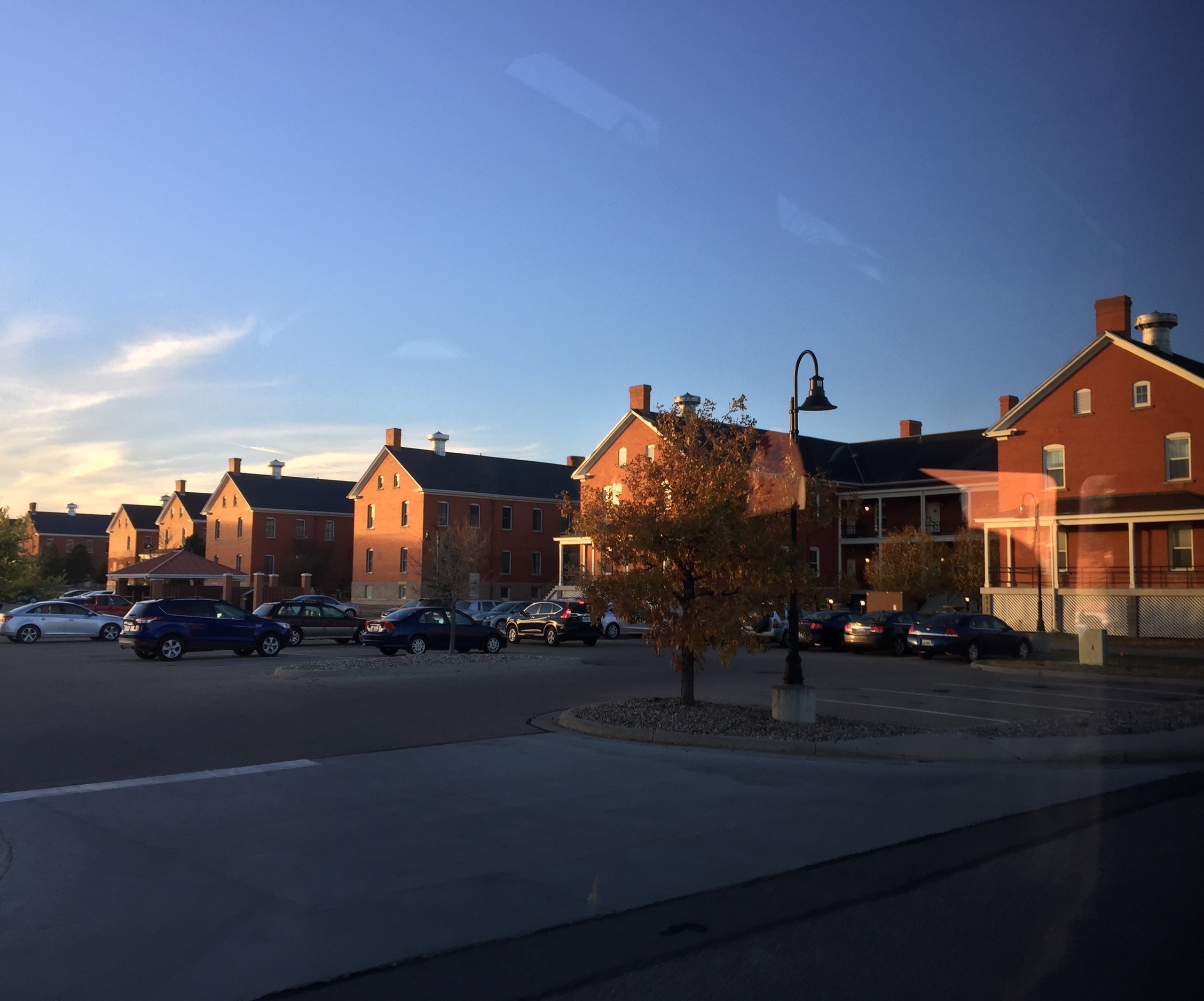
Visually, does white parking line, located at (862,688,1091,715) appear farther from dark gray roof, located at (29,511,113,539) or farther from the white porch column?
dark gray roof, located at (29,511,113,539)

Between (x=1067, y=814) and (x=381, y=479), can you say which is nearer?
(x=1067, y=814)

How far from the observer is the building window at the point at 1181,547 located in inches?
1395

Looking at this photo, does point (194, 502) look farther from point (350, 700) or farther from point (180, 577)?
point (350, 700)

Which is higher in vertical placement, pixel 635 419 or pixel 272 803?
pixel 635 419

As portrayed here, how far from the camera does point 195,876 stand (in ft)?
22.6

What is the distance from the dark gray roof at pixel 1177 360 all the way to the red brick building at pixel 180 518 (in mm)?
69846

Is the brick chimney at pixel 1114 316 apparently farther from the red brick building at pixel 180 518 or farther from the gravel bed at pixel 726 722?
the red brick building at pixel 180 518

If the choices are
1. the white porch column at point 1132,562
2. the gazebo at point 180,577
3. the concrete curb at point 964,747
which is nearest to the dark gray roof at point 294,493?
the gazebo at point 180,577

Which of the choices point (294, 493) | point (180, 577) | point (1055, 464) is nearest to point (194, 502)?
point (294, 493)

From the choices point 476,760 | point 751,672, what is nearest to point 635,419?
point 751,672

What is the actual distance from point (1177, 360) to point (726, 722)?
100.0 ft

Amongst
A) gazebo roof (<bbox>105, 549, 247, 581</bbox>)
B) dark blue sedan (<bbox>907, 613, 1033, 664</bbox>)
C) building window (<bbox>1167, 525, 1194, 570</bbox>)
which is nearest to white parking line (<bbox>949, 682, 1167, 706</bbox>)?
dark blue sedan (<bbox>907, 613, 1033, 664</bbox>)

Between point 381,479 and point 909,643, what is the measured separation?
1689 inches

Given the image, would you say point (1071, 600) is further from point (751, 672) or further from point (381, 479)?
point (381, 479)
